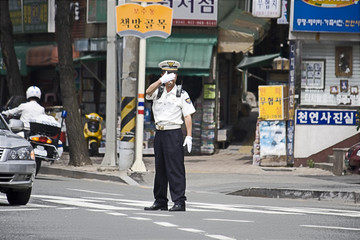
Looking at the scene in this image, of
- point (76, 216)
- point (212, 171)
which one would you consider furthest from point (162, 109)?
point (212, 171)

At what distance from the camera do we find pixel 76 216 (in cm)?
1177

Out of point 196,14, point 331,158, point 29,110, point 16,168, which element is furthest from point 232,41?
point 16,168

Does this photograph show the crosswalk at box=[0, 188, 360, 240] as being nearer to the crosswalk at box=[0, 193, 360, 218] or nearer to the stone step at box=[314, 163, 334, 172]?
the crosswalk at box=[0, 193, 360, 218]

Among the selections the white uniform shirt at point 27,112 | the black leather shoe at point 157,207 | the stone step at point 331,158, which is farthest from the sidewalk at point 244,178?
the black leather shoe at point 157,207

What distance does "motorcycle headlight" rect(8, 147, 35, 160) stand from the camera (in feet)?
42.9

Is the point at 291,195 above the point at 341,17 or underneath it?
underneath

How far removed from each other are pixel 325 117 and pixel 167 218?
39.3ft

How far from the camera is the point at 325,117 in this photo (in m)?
23.2

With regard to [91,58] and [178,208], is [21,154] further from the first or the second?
[91,58]

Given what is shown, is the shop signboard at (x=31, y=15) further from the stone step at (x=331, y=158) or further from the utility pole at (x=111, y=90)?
the stone step at (x=331, y=158)

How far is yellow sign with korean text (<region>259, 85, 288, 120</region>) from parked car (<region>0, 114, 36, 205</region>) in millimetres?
10515

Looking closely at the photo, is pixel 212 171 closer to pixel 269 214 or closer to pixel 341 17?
pixel 341 17

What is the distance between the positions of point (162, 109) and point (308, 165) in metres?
11.1

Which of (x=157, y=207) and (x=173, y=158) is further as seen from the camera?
(x=157, y=207)
